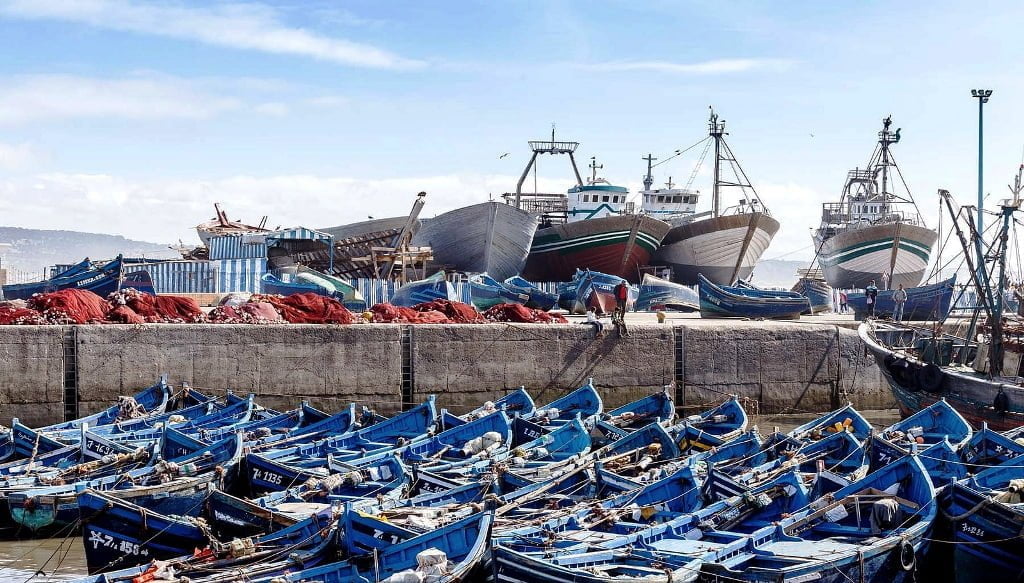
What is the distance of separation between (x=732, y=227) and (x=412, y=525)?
34.9 metres

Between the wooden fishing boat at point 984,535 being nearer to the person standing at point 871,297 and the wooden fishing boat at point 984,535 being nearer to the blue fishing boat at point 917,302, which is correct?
the person standing at point 871,297

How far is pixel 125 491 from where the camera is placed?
1225cm

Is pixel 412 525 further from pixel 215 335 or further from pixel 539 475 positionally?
pixel 215 335

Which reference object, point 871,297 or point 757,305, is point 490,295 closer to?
point 757,305

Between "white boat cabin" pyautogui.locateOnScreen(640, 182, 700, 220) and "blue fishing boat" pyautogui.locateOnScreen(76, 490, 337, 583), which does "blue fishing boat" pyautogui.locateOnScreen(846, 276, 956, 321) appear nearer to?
"white boat cabin" pyautogui.locateOnScreen(640, 182, 700, 220)

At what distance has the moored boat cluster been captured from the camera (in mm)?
9758

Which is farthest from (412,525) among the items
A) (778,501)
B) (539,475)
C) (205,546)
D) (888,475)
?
(888,475)

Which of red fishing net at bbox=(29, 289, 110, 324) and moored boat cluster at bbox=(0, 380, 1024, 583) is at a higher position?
red fishing net at bbox=(29, 289, 110, 324)

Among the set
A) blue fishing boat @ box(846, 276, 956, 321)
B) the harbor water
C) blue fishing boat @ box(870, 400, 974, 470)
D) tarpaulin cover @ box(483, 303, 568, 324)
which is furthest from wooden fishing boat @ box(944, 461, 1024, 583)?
blue fishing boat @ box(846, 276, 956, 321)

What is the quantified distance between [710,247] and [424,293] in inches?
669

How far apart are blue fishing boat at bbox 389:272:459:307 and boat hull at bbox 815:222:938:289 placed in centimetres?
2076

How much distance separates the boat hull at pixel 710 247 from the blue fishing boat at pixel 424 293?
49.3 ft

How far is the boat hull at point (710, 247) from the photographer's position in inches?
1714

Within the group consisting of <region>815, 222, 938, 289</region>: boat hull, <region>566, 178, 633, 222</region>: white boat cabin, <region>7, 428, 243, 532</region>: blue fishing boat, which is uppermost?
<region>566, 178, 633, 222</region>: white boat cabin
